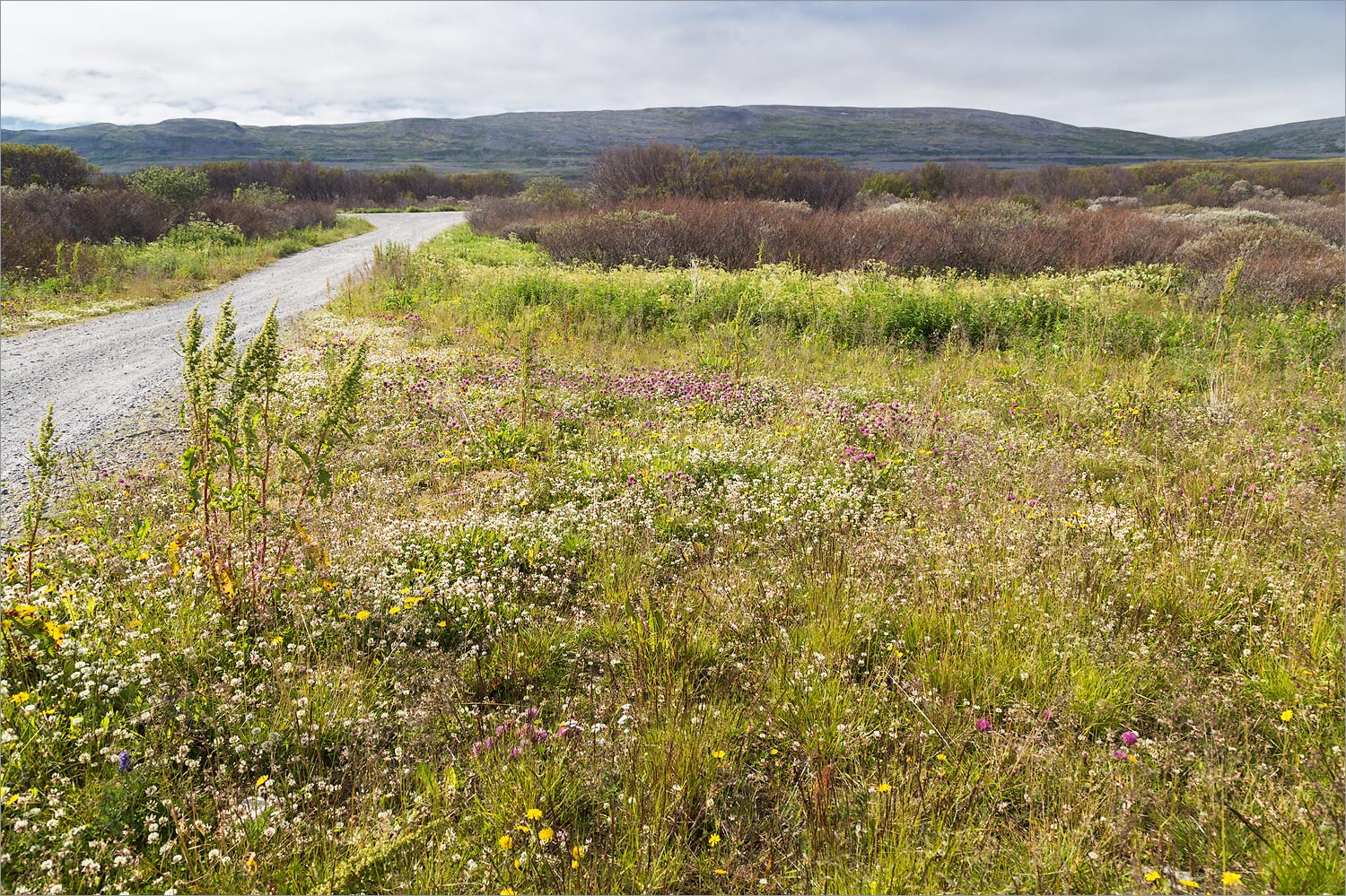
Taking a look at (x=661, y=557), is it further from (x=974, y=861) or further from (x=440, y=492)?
(x=974, y=861)

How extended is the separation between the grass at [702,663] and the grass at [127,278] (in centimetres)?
900

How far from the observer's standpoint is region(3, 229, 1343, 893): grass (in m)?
2.31

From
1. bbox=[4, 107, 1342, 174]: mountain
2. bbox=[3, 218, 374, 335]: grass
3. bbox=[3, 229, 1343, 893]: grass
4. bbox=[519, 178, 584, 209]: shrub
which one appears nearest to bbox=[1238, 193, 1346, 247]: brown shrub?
bbox=[3, 229, 1343, 893]: grass

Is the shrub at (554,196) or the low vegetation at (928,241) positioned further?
the shrub at (554,196)

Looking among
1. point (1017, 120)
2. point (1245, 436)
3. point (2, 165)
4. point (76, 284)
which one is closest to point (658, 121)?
point (1017, 120)

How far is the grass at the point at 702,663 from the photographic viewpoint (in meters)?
2.31

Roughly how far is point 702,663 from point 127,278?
17.4m

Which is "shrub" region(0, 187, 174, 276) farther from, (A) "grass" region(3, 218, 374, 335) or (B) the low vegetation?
(B) the low vegetation

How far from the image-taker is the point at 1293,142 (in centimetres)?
10844

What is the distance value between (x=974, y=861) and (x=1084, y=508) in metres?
3.41

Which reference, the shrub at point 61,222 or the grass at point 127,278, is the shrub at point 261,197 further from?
the grass at point 127,278

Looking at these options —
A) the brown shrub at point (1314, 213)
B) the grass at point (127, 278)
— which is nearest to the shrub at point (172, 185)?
the grass at point (127, 278)

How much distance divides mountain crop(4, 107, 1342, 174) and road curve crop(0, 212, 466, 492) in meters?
78.3

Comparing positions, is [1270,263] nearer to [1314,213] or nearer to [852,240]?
[852,240]
